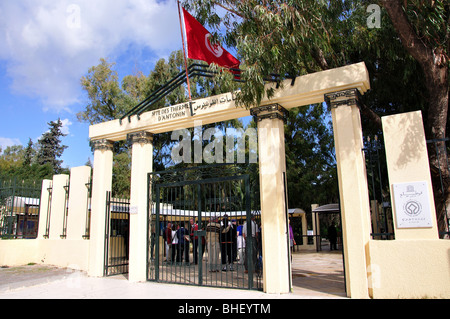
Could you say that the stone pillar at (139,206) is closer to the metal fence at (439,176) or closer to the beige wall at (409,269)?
the beige wall at (409,269)

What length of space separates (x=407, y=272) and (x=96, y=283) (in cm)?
735

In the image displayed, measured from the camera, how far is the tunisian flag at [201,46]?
8.45m

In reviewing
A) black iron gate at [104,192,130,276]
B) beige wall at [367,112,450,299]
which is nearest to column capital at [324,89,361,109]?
beige wall at [367,112,450,299]

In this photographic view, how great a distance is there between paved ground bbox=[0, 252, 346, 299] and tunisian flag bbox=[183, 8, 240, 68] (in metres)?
5.55

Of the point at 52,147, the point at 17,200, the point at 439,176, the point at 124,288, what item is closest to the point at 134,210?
the point at 124,288

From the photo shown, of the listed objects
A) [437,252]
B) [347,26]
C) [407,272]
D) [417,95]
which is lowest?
[407,272]

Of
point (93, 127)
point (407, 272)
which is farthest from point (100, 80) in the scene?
point (407, 272)

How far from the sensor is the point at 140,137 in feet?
31.7

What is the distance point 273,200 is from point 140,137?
4501mm

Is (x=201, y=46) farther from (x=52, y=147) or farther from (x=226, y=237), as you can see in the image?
(x=52, y=147)

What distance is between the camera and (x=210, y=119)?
892cm

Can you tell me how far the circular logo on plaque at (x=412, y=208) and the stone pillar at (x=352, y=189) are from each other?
730 millimetres

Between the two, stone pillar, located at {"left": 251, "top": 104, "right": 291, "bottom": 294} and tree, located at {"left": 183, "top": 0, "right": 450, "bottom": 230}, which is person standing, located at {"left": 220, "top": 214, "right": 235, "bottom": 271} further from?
tree, located at {"left": 183, "top": 0, "right": 450, "bottom": 230}

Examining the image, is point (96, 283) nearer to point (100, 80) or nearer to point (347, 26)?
point (347, 26)
